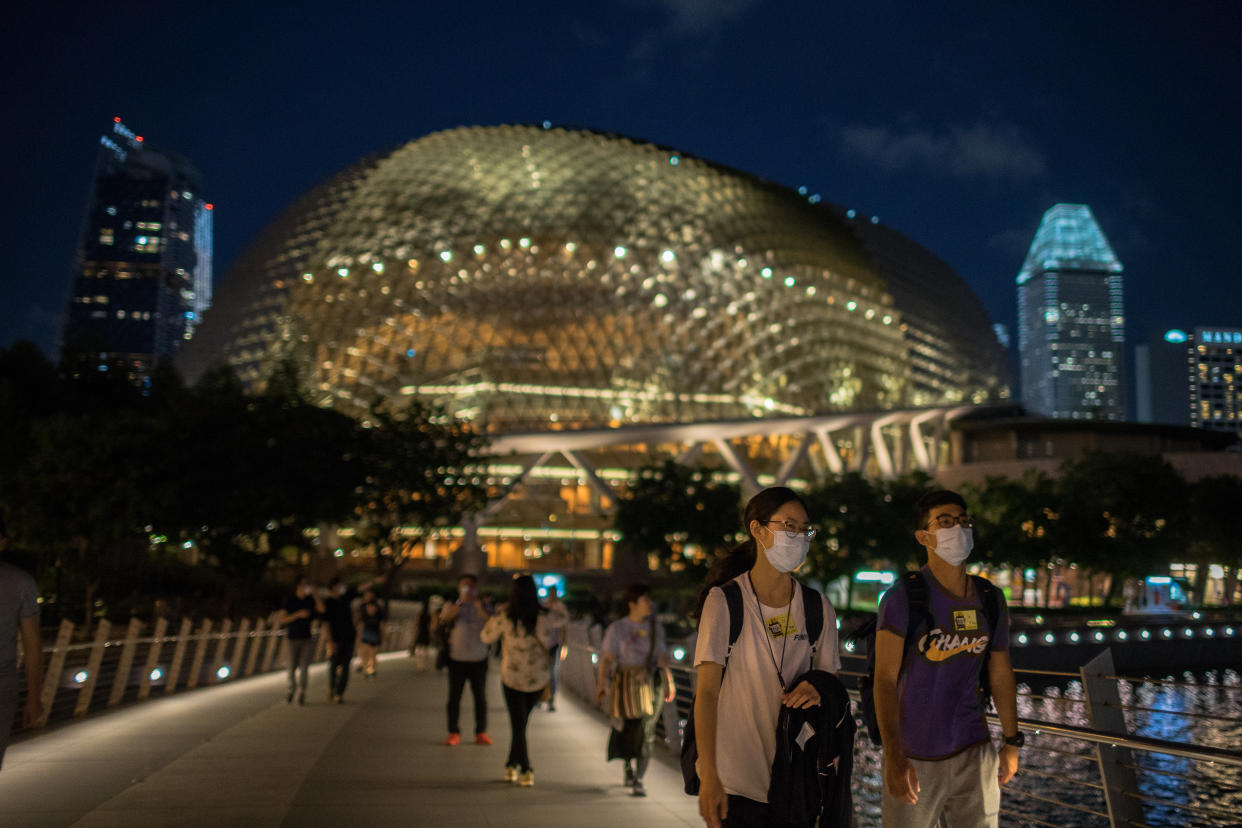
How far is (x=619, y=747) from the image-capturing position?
9906 millimetres

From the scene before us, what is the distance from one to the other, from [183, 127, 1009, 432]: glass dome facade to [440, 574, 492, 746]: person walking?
4378 cm

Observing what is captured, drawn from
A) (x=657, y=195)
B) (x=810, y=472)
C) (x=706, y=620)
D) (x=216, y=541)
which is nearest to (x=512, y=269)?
(x=657, y=195)

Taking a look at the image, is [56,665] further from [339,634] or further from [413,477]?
[413,477]

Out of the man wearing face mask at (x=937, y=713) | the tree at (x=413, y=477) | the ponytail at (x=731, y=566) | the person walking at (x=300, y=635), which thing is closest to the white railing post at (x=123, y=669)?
the person walking at (x=300, y=635)

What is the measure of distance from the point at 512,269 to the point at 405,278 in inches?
209

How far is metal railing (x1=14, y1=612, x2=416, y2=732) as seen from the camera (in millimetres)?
13930

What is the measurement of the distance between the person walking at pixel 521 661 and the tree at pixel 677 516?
122 ft

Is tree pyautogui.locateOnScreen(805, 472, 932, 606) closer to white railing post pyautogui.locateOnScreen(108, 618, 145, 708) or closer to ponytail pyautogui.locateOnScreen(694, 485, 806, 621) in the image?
white railing post pyautogui.locateOnScreen(108, 618, 145, 708)

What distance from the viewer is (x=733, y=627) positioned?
4.96 metres

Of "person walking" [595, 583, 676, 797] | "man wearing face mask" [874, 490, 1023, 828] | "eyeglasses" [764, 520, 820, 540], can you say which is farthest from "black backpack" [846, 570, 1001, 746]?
"person walking" [595, 583, 676, 797]

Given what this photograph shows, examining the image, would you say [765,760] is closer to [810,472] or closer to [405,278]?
[405,278]

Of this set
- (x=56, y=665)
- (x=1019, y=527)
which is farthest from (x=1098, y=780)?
(x=1019, y=527)

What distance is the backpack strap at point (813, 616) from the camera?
5.04m

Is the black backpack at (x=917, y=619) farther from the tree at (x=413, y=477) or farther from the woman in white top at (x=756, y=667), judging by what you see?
the tree at (x=413, y=477)
